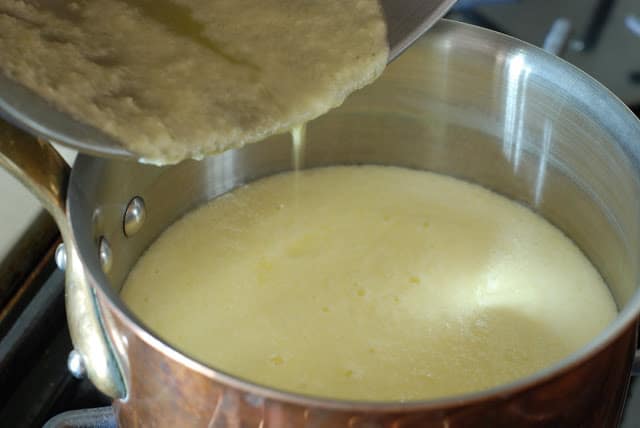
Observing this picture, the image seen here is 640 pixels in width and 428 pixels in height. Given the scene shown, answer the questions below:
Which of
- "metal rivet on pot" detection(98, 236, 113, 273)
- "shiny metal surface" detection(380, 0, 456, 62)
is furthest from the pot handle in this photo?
"shiny metal surface" detection(380, 0, 456, 62)

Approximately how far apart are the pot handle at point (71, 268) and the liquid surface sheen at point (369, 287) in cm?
20

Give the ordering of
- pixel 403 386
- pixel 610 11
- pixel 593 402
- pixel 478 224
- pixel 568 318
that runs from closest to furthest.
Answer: pixel 593 402 < pixel 403 386 < pixel 568 318 < pixel 478 224 < pixel 610 11

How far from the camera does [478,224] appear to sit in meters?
1.07

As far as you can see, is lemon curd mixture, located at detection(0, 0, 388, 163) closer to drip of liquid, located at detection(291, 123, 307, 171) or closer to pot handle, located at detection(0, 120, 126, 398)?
pot handle, located at detection(0, 120, 126, 398)

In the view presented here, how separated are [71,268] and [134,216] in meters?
0.24

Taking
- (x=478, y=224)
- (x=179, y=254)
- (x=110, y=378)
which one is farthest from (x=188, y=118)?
(x=478, y=224)

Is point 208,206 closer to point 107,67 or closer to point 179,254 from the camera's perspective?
point 179,254

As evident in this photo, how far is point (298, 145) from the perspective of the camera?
3.55 feet

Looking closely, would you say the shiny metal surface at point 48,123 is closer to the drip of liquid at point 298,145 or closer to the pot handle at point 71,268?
the pot handle at point 71,268

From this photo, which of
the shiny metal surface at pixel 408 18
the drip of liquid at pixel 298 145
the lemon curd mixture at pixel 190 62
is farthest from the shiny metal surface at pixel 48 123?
the drip of liquid at pixel 298 145

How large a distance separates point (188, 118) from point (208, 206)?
365 mm

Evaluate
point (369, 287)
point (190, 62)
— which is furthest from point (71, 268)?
point (369, 287)

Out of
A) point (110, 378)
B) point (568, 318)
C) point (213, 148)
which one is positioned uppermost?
point (213, 148)

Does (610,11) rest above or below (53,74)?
below
